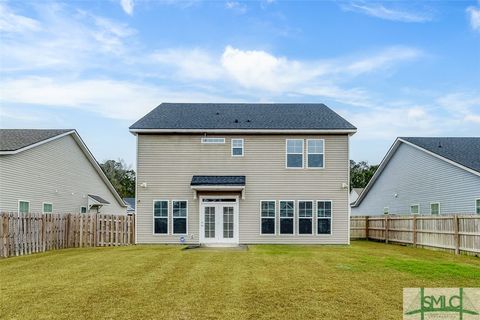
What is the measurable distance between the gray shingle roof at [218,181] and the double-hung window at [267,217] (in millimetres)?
1520

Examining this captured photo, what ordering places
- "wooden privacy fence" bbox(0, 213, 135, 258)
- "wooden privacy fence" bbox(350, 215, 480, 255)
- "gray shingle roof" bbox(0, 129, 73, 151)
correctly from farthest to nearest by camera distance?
"gray shingle roof" bbox(0, 129, 73, 151) < "wooden privacy fence" bbox(350, 215, 480, 255) < "wooden privacy fence" bbox(0, 213, 135, 258)

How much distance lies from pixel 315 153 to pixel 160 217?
7684 mm

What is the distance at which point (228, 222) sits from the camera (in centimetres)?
2161

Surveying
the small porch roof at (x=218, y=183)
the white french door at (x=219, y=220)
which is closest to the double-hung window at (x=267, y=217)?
the small porch roof at (x=218, y=183)

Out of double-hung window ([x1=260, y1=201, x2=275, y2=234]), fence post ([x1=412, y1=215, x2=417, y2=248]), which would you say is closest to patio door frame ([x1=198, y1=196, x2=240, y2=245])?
double-hung window ([x1=260, y1=201, x2=275, y2=234])

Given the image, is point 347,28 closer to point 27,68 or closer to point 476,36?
point 476,36

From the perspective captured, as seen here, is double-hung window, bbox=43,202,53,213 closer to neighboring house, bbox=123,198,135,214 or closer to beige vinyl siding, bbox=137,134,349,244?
beige vinyl siding, bbox=137,134,349,244

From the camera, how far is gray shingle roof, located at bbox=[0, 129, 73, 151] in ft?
66.5

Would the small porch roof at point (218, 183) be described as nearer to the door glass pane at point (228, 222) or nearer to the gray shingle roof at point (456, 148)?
the door glass pane at point (228, 222)

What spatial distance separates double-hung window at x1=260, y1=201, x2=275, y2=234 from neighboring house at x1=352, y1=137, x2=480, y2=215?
8.43 m

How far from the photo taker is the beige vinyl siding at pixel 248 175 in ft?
70.7

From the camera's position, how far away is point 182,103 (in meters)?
25.3

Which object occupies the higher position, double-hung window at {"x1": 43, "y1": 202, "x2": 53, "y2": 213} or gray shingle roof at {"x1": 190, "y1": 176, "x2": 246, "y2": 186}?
gray shingle roof at {"x1": 190, "y1": 176, "x2": 246, "y2": 186}

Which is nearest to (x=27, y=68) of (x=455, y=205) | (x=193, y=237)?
(x=193, y=237)
